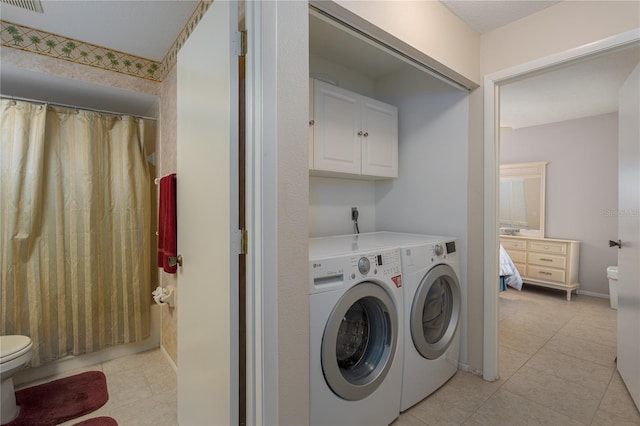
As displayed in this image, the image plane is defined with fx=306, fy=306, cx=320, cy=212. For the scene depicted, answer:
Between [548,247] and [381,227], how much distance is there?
2841mm

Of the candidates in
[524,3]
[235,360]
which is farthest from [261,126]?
[524,3]

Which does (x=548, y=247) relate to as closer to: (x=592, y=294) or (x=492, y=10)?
(x=592, y=294)

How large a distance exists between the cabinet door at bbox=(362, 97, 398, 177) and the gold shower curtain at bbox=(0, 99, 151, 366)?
182 cm

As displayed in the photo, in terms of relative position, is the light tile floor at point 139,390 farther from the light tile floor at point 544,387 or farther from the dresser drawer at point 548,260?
the dresser drawer at point 548,260

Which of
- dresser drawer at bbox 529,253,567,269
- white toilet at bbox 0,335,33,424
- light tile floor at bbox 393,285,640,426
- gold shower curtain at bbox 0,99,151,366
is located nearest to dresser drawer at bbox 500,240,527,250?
dresser drawer at bbox 529,253,567,269

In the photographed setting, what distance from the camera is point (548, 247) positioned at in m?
4.03

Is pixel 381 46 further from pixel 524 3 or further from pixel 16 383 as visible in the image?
pixel 16 383

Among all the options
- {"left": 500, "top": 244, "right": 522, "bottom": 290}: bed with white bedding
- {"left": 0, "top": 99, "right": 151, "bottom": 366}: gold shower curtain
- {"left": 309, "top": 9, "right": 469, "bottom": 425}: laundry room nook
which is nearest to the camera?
{"left": 309, "top": 9, "right": 469, "bottom": 425}: laundry room nook

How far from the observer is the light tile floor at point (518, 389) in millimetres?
1682

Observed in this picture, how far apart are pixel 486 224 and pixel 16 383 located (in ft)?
10.8

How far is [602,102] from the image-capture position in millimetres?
3439

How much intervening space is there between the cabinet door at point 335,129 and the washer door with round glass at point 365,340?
2.89ft

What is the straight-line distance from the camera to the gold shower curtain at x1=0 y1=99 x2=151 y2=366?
2039 millimetres

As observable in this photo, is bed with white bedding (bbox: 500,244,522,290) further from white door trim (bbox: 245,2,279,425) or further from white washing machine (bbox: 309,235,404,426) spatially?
white door trim (bbox: 245,2,279,425)
